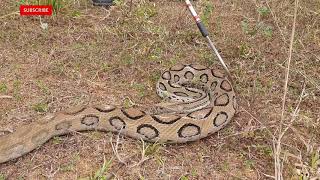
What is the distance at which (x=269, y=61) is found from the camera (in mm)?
5809

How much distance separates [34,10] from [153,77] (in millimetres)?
2294

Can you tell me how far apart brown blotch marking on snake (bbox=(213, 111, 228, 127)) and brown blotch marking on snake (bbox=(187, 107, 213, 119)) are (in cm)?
10

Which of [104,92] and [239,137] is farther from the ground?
[104,92]

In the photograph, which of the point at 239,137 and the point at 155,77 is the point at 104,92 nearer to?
the point at 155,77

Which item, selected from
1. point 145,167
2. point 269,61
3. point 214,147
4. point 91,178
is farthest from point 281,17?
point 91,178

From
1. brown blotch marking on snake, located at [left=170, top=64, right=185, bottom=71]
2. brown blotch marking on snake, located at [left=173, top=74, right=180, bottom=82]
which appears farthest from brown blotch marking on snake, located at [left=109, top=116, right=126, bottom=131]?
brown blotch marking on snake, located at [left=170, top=64, right=185, bottom=71]

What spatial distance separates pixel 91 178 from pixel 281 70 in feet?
10.1

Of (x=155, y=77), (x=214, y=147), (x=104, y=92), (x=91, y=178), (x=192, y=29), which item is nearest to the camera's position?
(x=91, y=178)

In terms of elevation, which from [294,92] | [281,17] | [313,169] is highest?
[281,17]

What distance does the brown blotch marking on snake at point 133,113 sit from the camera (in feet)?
14.7

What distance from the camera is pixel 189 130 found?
4410 millimetres

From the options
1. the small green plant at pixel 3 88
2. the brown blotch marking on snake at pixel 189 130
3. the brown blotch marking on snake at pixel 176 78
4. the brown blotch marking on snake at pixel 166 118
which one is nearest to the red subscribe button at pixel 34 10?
the small green plant at pixel 3 88

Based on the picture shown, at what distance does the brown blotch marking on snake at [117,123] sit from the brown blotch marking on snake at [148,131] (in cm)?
18

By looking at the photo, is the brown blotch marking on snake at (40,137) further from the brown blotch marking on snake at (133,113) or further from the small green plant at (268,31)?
the small green plant at (268,31)
